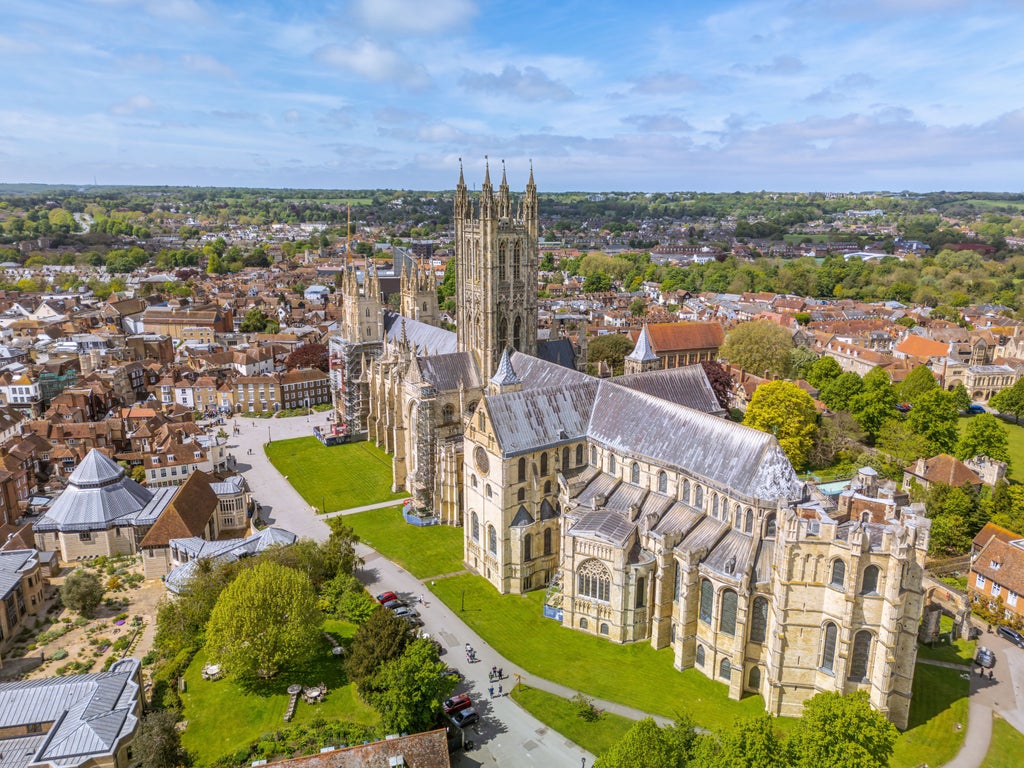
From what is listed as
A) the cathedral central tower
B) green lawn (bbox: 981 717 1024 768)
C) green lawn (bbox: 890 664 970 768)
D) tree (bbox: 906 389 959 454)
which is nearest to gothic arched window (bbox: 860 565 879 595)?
green lawn (bbox: 890 664 970 768)

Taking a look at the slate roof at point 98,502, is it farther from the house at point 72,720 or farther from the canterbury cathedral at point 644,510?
the canterbury cathedral at point 644,510

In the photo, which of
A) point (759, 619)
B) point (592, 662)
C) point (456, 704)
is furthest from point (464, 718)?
Answer: point (759, 619)

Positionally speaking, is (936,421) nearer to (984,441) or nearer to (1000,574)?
(984,441)

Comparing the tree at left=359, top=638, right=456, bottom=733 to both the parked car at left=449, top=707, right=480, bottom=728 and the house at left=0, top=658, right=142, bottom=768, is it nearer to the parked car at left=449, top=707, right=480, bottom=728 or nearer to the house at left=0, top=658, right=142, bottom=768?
the parked car at left=449, top=707, right=480, bottom=728

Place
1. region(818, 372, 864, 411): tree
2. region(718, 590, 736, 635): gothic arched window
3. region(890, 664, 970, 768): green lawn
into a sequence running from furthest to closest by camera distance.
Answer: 1. region(818, 372, 864, 411): tree
2. region(718, 590, 736, 635): gothic arched window
3. region(890, 664, 970, 768): green lawn

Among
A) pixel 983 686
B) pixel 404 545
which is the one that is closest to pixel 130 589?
pixel 404 545

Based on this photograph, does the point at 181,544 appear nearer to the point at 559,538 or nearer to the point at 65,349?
the point at 559,538
